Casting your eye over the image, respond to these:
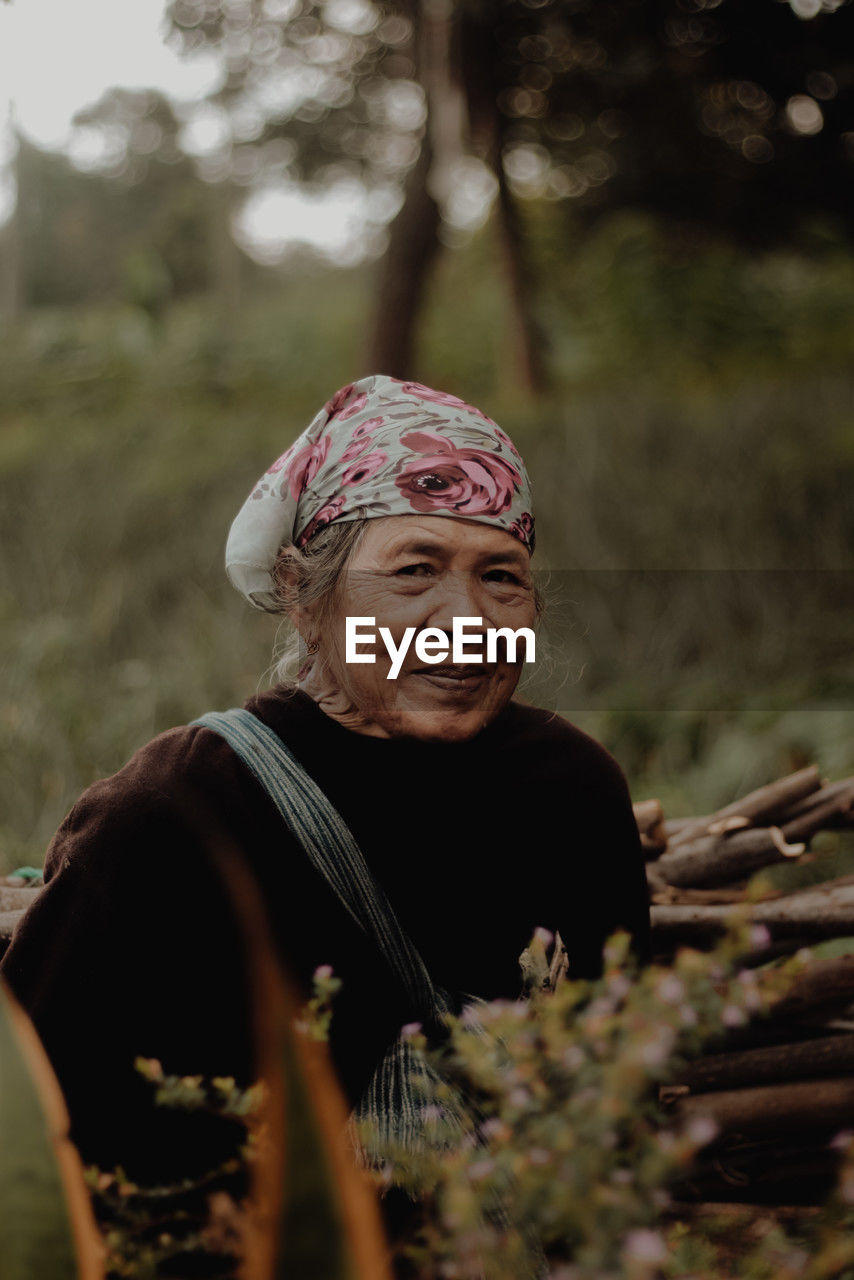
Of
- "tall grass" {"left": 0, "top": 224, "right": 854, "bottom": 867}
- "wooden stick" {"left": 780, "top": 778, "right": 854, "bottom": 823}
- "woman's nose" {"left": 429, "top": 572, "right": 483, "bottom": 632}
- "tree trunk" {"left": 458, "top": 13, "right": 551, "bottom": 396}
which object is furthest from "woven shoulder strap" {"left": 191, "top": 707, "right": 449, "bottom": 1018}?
"tree trunk" {"left": 458, "top": 13, "right": 551, "bottom": 396}

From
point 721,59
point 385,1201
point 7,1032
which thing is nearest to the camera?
point 7,1032

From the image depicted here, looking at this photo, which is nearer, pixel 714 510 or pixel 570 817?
pixel 570 817

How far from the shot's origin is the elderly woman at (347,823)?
137 centimetres

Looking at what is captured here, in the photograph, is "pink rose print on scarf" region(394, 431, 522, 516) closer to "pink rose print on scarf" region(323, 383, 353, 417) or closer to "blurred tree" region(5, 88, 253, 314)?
"pink rose print on scarf" region(323, 383, 353, 417)

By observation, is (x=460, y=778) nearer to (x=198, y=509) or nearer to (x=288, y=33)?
(x=198, y=509)

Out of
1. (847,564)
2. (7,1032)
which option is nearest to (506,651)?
(7,1032)

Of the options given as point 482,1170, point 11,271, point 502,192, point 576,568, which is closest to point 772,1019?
point 482,1170

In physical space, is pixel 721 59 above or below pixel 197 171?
below

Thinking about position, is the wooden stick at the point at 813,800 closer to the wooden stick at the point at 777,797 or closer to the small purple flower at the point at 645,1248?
the wooden stick at the point at 777,797

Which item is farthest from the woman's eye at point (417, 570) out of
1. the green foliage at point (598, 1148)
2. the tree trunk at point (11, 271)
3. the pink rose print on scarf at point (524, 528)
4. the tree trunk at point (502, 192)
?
the tree trunk at point (11, 271)

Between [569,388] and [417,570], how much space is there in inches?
372

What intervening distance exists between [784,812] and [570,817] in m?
0.74

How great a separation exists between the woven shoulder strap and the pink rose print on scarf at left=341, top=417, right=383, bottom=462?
1.38 feet

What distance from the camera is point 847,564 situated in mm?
5418
